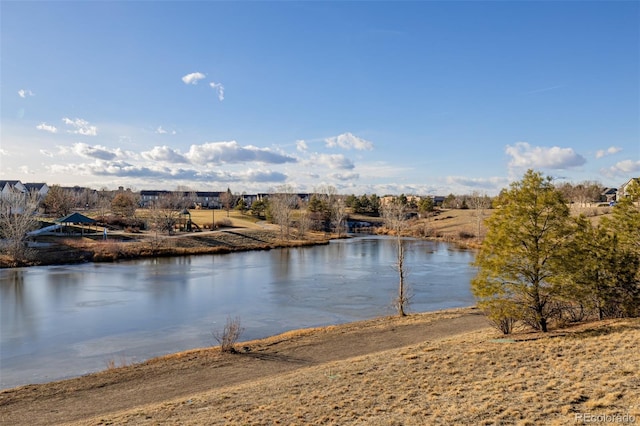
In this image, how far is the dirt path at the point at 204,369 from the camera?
487 inches

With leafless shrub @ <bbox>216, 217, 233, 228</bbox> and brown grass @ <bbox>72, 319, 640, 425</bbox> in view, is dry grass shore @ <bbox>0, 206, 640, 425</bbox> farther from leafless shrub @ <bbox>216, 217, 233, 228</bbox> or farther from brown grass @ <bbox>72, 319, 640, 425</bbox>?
leafless shrub @ <bbox>216, 217, 233, 228</bbox>

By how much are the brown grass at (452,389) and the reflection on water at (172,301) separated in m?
7.83

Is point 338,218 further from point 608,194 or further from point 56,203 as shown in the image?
point 608,194

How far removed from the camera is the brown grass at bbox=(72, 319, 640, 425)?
29.2ft

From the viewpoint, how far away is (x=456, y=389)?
34.9 feet

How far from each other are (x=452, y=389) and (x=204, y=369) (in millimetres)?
8705

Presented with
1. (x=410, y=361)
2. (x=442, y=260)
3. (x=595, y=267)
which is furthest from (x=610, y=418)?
(x=442, y=260)

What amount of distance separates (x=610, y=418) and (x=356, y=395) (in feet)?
17.8

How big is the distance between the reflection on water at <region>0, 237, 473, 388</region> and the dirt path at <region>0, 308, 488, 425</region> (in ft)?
7.33

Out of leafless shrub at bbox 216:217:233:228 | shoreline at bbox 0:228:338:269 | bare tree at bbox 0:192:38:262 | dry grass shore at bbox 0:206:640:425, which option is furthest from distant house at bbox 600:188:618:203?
bare tree at bbox 0:192:38:262

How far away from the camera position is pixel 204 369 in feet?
50.5

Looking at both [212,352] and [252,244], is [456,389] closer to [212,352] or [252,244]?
[212,352]

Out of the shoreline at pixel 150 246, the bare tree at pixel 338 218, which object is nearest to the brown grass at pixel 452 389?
the shoreline at pixel 150 246

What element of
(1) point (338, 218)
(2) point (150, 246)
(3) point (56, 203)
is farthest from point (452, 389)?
(3) point (56, 203)
